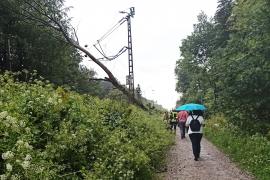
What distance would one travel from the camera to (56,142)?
7.37 meters

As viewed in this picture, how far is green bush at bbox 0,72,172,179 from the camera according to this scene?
534 cm

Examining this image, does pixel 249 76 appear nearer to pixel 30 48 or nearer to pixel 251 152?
pixel 251 152

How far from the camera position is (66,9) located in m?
41.1

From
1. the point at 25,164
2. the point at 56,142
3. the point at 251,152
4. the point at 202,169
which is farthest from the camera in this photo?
the point at 251,152

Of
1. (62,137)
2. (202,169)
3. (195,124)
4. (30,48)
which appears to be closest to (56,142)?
(62,137)

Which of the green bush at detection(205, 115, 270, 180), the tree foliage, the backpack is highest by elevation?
the tree foliage

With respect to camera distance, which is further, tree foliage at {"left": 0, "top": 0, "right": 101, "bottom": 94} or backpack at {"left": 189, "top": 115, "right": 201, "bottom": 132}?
tree foliage at {"left": 0, "top": 0, "right": 101, "bottom": 94}

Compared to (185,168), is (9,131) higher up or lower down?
higher up

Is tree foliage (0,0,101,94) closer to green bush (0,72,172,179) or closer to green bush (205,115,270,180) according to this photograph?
green bush (205,115,270,180)

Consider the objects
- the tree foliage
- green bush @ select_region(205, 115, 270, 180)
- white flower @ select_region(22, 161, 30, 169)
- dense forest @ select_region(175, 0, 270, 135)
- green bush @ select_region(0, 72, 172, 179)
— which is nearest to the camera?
white flower @ select_region(22, 161, 30, 169)

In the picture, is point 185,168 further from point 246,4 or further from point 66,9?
point 66,9

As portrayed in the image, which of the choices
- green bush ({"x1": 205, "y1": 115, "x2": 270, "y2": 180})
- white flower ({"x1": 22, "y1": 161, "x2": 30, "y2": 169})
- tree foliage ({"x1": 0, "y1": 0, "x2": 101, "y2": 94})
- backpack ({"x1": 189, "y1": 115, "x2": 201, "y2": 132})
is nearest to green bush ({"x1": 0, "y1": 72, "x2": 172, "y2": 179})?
white flower ({"x1": 22, "y1": 161, "x2": 30, "y2": 169})

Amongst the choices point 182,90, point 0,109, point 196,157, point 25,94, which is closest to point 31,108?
point 25,94

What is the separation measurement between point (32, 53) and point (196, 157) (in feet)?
82.0
